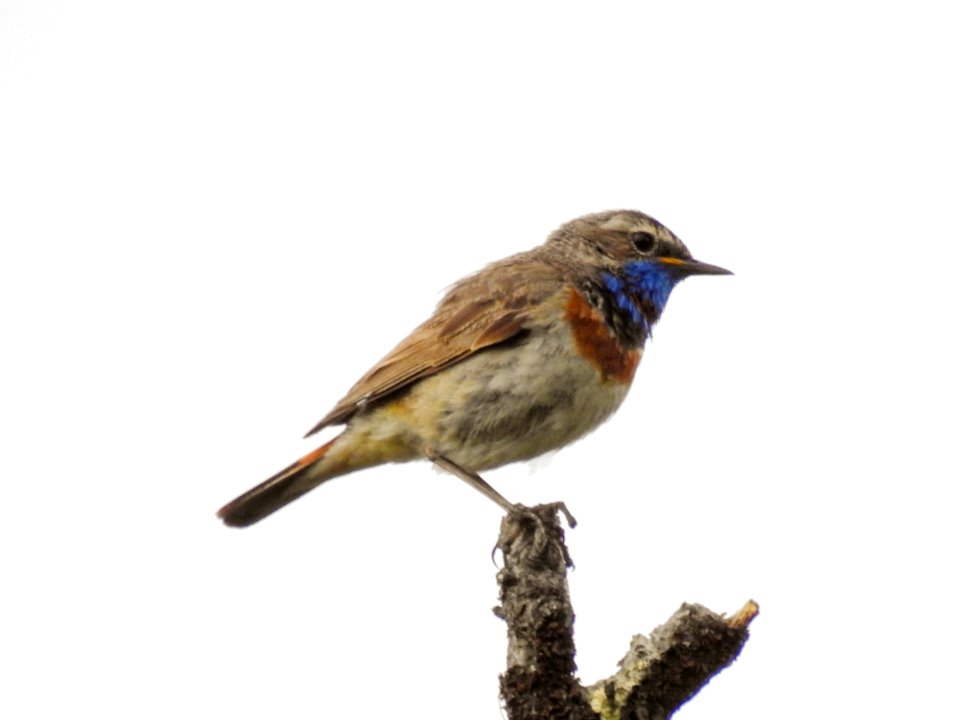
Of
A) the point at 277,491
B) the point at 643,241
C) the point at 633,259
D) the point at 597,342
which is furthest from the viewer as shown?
the point at 643,241

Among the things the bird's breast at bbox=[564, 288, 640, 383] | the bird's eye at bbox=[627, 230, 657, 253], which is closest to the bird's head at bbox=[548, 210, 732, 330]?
the bird's eye at bbox=[627, 230, 657, 253]

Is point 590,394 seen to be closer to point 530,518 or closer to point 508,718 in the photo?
point 530,518

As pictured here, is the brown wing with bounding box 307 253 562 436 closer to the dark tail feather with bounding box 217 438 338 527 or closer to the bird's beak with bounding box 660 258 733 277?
the dark tail feather with bounding box 217 438 338 527

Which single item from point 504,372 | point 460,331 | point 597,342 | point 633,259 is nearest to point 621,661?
point 504,372

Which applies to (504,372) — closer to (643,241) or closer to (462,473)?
(462,473)

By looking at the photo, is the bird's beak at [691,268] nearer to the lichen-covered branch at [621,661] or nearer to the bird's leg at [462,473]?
the bird's leg at [462,473]

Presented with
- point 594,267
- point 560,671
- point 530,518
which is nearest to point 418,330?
point 594,267

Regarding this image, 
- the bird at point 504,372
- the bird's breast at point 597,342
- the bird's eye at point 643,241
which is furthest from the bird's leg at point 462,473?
the bird's eye at point 643,241
